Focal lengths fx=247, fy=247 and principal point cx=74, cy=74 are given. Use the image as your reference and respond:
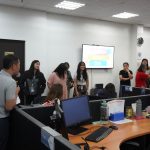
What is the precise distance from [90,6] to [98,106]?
3370 mm

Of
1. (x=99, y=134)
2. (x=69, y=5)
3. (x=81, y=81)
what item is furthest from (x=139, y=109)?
(x=69, y=5)

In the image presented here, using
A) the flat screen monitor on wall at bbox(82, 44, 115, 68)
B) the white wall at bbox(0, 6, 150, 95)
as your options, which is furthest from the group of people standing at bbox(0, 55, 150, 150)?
the white wall at bbox(0, 6, 150, 95)

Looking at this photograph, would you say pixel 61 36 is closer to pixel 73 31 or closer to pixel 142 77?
pixel 73 31

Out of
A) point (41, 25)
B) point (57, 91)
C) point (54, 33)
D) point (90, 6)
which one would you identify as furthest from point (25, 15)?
point (57, 91)

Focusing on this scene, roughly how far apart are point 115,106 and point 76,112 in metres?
0.68

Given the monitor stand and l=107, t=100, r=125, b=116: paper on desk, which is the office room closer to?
l=107, t=100, r=125, b=116: paper on desk

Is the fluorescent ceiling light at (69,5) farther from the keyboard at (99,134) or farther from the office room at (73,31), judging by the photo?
the keyboard at (99,134)

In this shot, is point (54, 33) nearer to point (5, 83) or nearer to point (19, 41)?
point (19, 41)

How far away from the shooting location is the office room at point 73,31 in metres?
5.77

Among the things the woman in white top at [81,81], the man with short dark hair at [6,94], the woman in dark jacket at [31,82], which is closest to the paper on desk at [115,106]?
the man with short dark hair at [6,94]

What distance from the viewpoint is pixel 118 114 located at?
10.1 ft

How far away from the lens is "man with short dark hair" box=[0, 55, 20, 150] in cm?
247

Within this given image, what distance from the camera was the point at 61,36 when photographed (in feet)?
22.3

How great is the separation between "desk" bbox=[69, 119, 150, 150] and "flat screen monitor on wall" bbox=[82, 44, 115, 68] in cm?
424
